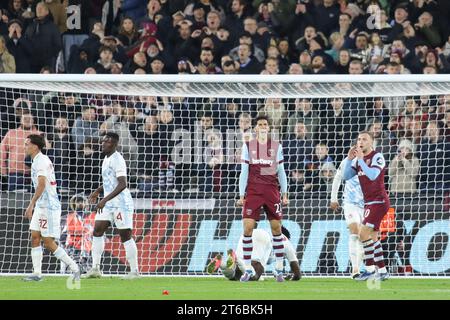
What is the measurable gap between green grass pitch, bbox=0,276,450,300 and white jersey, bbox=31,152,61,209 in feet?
3.20

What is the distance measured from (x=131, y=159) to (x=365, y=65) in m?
4.23

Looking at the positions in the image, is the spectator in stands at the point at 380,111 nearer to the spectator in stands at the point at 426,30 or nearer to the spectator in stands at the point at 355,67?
the spectator in stands at the point at 355,67

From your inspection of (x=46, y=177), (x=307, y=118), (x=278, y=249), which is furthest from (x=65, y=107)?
(x=278, y=249)

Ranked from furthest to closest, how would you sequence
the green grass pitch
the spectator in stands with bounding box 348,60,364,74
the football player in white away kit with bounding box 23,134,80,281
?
1. the spectator in stands with bounding box 348,60,364,74
2. the football player in white away kit with bounding box 23,134,80,281
3. the green grass pitch

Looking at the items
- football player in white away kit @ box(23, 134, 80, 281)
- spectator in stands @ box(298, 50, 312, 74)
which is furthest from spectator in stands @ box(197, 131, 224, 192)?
football player in white away kit @ box(23, 134, 80, 281)

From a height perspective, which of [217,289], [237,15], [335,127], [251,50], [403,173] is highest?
[237,15]

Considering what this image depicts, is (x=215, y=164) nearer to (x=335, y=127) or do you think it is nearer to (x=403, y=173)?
(x=335, y=127)

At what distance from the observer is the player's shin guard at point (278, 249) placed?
629 inches

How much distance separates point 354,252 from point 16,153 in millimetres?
4965

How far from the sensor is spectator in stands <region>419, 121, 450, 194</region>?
17859 mm

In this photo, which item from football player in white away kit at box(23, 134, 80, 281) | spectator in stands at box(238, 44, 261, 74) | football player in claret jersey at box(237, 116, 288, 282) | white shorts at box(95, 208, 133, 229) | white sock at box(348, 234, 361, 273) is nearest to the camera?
football player in white away kit at box(23, 134, 80, 281)

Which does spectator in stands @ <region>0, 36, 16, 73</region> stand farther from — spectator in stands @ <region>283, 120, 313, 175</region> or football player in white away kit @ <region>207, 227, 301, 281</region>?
football player in white away kit @ <region>207, 227, 301, 281</region>

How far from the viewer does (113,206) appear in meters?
16.7

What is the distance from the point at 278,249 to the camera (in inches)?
632
